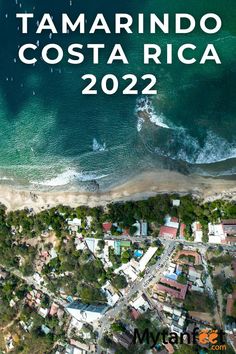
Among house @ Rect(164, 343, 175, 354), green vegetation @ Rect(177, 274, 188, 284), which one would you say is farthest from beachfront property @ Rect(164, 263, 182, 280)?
house @ Rect(164, 343, 175, 354)

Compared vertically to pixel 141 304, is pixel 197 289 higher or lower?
higher

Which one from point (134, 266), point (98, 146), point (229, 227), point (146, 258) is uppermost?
point (98, 146)

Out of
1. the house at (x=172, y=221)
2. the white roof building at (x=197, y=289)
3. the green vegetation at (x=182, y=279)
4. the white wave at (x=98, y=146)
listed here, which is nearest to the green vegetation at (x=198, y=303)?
the white roof building at (x=197, y=289)

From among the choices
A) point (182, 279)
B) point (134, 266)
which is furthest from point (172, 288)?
point (134, 266)

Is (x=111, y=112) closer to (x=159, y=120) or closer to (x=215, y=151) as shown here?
(x=159, y=120)

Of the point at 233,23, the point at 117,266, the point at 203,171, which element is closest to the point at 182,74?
the point at 233,23

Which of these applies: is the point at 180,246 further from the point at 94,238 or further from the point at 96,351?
the point at 96,351

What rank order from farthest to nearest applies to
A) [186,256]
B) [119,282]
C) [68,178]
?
[68,178]
[119,282]
[186,256]

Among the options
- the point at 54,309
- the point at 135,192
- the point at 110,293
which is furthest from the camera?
the point at 54,309
